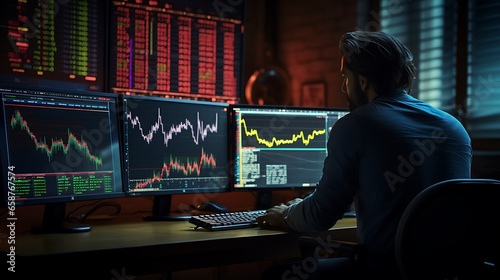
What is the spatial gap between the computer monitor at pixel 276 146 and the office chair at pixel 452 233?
3.70ft

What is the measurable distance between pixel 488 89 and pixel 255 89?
1480 millimetres

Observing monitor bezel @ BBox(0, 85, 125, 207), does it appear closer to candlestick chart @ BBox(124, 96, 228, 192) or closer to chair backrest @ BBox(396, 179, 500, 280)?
candlestick chart @ BBox(124, 96, 228, 192)

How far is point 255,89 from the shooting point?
157 inches

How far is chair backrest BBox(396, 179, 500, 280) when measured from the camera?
1451mm

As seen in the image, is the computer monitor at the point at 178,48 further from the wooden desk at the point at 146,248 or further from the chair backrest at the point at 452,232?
the chair backrest at the point at 452,232

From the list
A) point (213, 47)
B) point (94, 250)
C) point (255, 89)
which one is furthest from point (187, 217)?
point (255, 89)

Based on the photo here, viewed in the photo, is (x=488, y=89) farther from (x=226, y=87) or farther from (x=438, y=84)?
(x=226, y=87)

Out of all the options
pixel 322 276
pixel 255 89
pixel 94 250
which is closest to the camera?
pixel 94 250

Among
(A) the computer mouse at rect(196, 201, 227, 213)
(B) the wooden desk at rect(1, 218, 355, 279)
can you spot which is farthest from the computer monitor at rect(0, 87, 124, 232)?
(A) the computer mouse at rect(196, 201, 227, 213)

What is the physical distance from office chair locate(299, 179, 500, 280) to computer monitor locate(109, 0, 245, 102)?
1.63 meters

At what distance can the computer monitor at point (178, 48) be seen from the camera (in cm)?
271

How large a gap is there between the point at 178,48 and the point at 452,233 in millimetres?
1755

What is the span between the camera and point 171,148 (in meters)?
2.38

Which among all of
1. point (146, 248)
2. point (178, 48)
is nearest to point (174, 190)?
point (146, 248)
